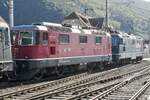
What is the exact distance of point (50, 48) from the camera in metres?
24.9

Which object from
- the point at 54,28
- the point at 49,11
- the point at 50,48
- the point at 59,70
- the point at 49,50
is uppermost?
the point at 49,11

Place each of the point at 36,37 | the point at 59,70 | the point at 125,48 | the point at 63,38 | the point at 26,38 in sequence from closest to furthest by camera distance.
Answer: the point at 36,37
the point at 26,38
the point at 63,38
the point at 59,70
the point at 125,48

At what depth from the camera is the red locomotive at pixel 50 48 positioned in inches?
927

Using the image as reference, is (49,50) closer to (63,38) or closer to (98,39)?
(63,38)

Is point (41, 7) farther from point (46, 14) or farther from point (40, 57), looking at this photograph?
point (40, 57)

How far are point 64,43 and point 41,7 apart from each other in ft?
466

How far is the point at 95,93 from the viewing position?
18.5m

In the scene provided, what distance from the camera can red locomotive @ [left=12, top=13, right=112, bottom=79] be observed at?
2355 cm

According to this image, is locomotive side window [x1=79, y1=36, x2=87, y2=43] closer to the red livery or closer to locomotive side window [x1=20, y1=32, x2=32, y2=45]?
the red livery

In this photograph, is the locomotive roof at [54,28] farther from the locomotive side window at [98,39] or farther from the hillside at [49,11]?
the hillside at [49,11]

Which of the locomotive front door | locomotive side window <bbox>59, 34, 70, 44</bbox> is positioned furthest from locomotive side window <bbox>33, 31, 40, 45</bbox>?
locomotive side window <bbox>59, 34, 70, 44</bbox>

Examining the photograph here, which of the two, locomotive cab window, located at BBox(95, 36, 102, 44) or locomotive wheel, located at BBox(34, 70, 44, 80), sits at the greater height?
locomotive cab window, located at BBox(95, 36, 102, 44)

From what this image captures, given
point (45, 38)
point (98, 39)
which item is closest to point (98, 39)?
point (98, 39)

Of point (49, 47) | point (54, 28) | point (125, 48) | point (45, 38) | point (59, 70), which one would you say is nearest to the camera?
point (45, 38)
